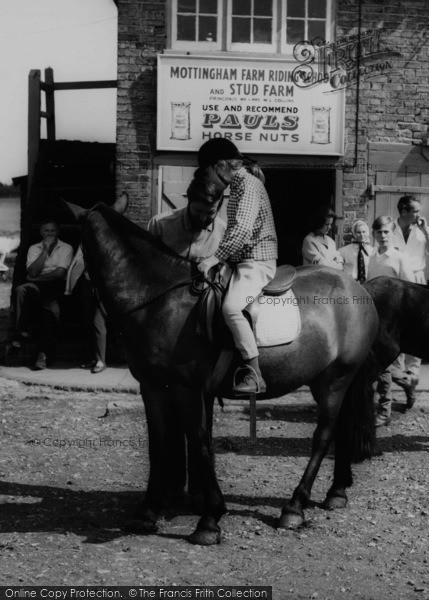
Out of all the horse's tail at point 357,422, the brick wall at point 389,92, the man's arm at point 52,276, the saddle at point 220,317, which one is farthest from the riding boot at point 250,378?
the brick wall at point 389,92

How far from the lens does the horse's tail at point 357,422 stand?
602 cm

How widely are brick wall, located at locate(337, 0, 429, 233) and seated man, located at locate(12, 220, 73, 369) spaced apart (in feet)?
13.4

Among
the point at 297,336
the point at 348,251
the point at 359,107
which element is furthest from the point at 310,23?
the point at 297,336

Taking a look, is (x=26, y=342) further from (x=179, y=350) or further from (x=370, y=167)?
(x=179, y=350)

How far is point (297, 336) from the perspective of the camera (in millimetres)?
5496

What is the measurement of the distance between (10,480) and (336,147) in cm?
704

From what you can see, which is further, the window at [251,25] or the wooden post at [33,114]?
the wooden post at [33,114]

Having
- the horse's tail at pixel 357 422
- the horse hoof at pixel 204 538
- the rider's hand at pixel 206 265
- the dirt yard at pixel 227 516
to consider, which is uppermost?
the rider's hand at pixel 206 265

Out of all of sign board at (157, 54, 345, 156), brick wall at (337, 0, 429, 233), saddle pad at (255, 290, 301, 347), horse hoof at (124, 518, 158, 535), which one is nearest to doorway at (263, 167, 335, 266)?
brick wall at (337, 0, 429, 233)

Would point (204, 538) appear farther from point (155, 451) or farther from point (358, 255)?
point (358, 255)

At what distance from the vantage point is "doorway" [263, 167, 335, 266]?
608 inches

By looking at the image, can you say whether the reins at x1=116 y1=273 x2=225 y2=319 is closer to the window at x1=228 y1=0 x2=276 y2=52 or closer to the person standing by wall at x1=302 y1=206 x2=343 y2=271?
the person standing by wall at x1=302 y1=206 x2=343 y2=271

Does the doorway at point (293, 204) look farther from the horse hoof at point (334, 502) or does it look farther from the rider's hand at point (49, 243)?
the horse hoof at point (334, 502)

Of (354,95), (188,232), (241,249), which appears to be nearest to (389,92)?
(354,95)
